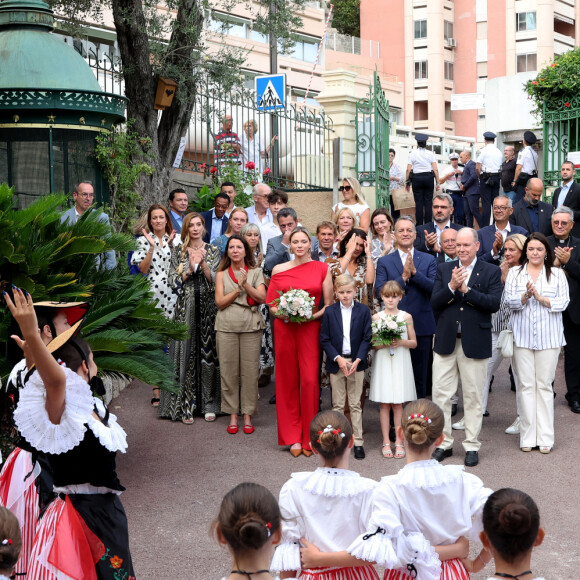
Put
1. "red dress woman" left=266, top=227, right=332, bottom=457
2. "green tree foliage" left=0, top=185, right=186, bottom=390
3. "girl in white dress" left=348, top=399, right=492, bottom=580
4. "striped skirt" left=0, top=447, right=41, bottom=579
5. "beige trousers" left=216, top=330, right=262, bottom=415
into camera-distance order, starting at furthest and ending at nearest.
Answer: "beige trousers" left=216, top=330, right=262, bottom=415 < "red dress woman" left=266, top=227, right=332, bottom=457 < "green tree foliage" left=0, top=185, right=186, bottom=390 < "striped skirt" left=0, top=447, right=41, bottom=579 < "girl in white dress" left=348, top=399, right=492, bottom=580

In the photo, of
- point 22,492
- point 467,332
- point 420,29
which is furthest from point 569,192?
point 420,29

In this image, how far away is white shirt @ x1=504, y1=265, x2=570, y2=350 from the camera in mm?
8891

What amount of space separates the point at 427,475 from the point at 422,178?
525 inches

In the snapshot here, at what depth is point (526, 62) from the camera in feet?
202

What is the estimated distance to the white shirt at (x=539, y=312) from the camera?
8.89m

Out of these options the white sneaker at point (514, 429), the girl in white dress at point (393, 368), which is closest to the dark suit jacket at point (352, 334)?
the girl in white dress at point (393, 368)

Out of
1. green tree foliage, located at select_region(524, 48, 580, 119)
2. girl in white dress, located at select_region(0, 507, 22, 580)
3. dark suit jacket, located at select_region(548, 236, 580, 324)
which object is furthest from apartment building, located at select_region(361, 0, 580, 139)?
girl in white dress, located at select_region(0, 507, 22, 580)

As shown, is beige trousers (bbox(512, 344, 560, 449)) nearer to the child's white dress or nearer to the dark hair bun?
the child's white dress

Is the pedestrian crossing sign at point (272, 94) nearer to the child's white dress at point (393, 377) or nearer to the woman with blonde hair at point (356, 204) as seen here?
the woman with blonde hair at point (356, 204)

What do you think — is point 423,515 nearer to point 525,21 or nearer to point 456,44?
point 525,21

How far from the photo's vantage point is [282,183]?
54.0 ft

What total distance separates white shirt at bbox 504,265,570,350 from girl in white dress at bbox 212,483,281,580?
5.85 metres

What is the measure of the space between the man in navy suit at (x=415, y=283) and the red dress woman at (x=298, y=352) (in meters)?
0.77

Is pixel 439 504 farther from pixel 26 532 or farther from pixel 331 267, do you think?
pixel 331 267
